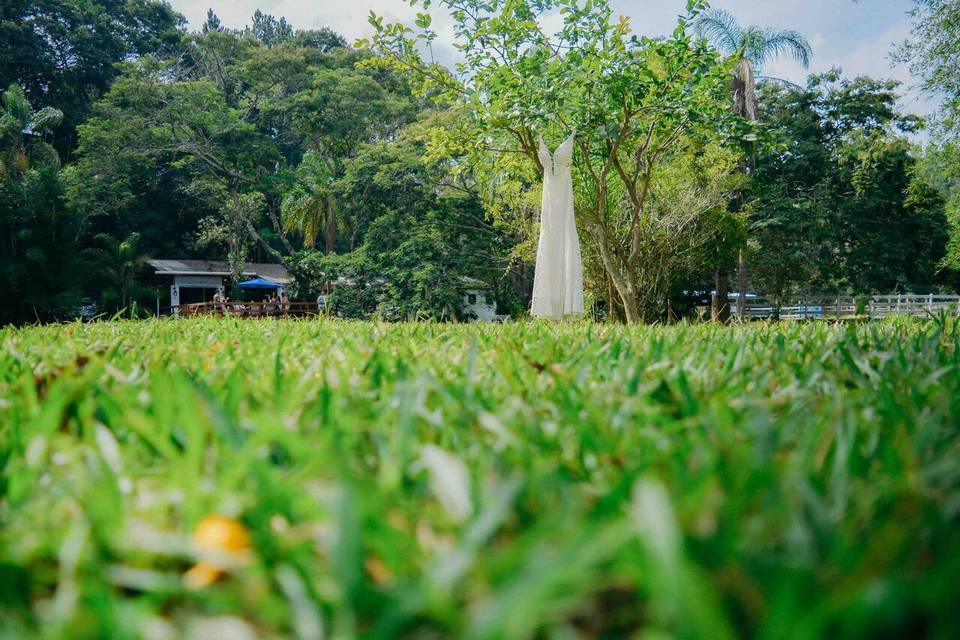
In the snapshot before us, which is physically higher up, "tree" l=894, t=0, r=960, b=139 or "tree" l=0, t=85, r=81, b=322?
"tree" l=894, t=0, r=960, b=139

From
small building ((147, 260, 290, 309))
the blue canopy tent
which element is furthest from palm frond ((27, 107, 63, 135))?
the blue canopy tent

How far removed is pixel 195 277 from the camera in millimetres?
35844

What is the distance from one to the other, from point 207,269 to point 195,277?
35.0 inches

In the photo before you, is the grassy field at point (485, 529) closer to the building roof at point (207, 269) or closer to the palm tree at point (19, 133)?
the palm tree at point (19, 133)

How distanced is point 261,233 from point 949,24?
28.2 meters

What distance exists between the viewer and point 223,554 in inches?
20.6

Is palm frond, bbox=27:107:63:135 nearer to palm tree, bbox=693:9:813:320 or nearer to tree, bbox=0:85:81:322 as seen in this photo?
tree, bbox=0:85:81:322

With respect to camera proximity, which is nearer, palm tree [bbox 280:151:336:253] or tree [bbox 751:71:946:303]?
tree [bbox 751:71:946:303]

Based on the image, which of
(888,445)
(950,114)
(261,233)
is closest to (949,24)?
(950,114)

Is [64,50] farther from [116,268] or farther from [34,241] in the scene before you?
[34,241]

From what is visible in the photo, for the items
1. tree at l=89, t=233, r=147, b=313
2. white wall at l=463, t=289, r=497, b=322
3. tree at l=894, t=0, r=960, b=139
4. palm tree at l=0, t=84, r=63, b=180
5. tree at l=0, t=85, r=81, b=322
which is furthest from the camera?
tree at l=89, t=233, r=147, b=313

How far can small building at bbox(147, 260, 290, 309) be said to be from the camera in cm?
3467

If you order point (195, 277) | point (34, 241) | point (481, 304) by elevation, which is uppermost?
point (34, 241)

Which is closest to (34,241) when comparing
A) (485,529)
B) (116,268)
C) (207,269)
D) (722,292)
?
(116,268)
